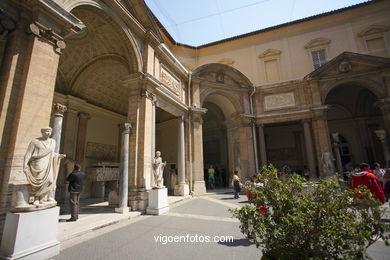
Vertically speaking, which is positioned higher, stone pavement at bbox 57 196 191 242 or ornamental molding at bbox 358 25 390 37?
ornamental molding at bbox 358 25 390 37

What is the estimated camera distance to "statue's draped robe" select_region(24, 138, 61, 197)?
3.39 m

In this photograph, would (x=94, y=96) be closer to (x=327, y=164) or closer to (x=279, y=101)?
(x=279, y=101)

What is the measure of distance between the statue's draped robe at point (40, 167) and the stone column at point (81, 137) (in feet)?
25.0

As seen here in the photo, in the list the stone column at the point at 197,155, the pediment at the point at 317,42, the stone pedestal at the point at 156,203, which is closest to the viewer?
the stone pedestal at the point at 156,203

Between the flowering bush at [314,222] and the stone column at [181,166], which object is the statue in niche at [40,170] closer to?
the flowering bush at [314,222]

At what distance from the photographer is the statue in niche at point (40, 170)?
11.1 feet

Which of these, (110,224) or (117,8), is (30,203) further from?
(117,8)

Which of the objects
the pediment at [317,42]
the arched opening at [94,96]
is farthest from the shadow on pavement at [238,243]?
the pediment at [317,42]

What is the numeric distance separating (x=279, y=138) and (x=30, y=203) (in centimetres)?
1921

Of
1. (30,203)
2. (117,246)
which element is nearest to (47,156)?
(30,203)

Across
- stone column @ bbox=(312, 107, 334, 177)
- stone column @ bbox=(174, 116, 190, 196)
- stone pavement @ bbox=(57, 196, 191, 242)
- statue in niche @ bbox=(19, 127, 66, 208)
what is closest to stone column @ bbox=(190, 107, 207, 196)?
stone column @ bbox=(174, 116, 190, 196)

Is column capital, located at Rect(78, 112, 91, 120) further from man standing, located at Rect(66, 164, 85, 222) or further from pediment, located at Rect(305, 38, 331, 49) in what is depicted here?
pediment, located at Rect(305, 38, 331, 49)

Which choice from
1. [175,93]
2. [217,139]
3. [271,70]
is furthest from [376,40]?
[175,93]

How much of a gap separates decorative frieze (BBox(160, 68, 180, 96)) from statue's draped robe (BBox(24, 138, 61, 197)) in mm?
Result: 7162
